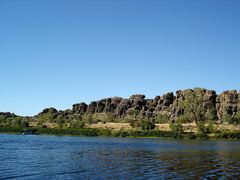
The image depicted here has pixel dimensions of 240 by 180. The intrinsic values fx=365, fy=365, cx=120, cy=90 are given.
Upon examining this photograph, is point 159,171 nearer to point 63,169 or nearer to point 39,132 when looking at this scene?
point 63,169

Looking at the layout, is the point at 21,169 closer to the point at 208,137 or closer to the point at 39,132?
the point at 208,137

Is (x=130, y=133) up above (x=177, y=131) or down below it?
below

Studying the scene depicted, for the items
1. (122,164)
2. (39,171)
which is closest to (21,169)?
(39,171)

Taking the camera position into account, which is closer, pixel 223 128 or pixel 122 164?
pixel 122 164

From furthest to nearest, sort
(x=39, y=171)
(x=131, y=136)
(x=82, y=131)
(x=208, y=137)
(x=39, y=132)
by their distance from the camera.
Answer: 1. (x=39, y=132)
2. (x=82, y=131)
3. (x=131, y=136)
4. (x=208, y=137)
5. (x=39, y=171)

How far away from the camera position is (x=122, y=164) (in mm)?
45719

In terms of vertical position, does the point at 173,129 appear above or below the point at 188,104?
below

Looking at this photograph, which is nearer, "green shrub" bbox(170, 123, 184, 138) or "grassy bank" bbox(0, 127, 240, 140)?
"grassy bank" bbox(0, 127, 240, 140)

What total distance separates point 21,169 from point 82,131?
11108cm

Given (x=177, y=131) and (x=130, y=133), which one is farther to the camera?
(x=130, y=133)

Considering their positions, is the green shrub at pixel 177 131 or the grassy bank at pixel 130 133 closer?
the grassy bank at pixel 130 133

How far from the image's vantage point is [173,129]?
13738 centimetres

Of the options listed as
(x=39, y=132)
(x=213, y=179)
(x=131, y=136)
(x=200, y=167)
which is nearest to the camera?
(x=213, y=179)

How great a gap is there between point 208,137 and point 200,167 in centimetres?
8996
